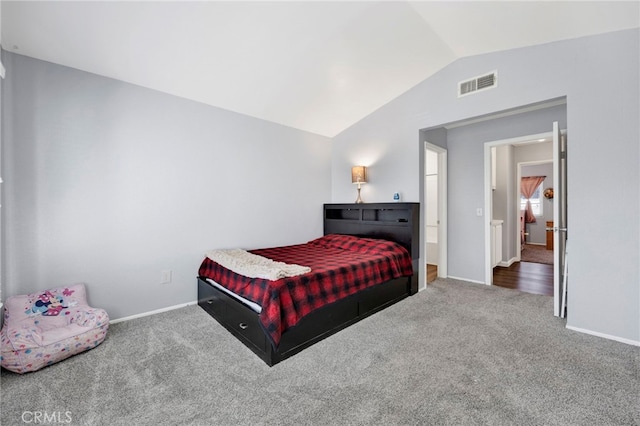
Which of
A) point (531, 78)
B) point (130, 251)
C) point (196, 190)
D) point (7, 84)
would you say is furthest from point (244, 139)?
point (531, 78)

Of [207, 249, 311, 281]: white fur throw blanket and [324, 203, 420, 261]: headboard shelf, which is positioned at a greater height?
[324, 203, 420, 261]: headboard shelf

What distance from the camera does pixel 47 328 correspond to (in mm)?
2018

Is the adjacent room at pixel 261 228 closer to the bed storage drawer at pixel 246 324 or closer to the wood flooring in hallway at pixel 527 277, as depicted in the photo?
the bed storage drawer at pixel 246 324

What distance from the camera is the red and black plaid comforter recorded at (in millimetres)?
1941

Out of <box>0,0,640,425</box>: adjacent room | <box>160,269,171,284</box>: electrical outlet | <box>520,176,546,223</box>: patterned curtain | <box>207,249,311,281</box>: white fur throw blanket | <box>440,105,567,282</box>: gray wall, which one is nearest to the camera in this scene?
<box>0,0,640,425</box>: adjacent room

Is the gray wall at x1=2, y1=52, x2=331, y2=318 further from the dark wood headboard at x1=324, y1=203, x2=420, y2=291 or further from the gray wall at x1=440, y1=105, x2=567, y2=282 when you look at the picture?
the gray wall at x1=440, y1=105, x2=567, y2=282

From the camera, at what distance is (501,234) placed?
15.9 feet

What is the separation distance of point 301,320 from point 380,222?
80.5 inches

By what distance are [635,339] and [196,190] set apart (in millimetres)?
4159

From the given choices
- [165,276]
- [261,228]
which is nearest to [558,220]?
[261,228]

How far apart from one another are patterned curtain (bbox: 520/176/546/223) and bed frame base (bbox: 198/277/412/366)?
22.0 ft

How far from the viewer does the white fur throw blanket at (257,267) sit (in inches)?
81.0

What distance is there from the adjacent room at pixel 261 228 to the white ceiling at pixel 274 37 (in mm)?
18

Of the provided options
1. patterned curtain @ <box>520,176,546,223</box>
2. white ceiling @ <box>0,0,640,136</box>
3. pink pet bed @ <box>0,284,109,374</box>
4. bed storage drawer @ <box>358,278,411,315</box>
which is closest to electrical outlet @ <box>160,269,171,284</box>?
pink pet bed @ <box>0,284,109,374</box>
